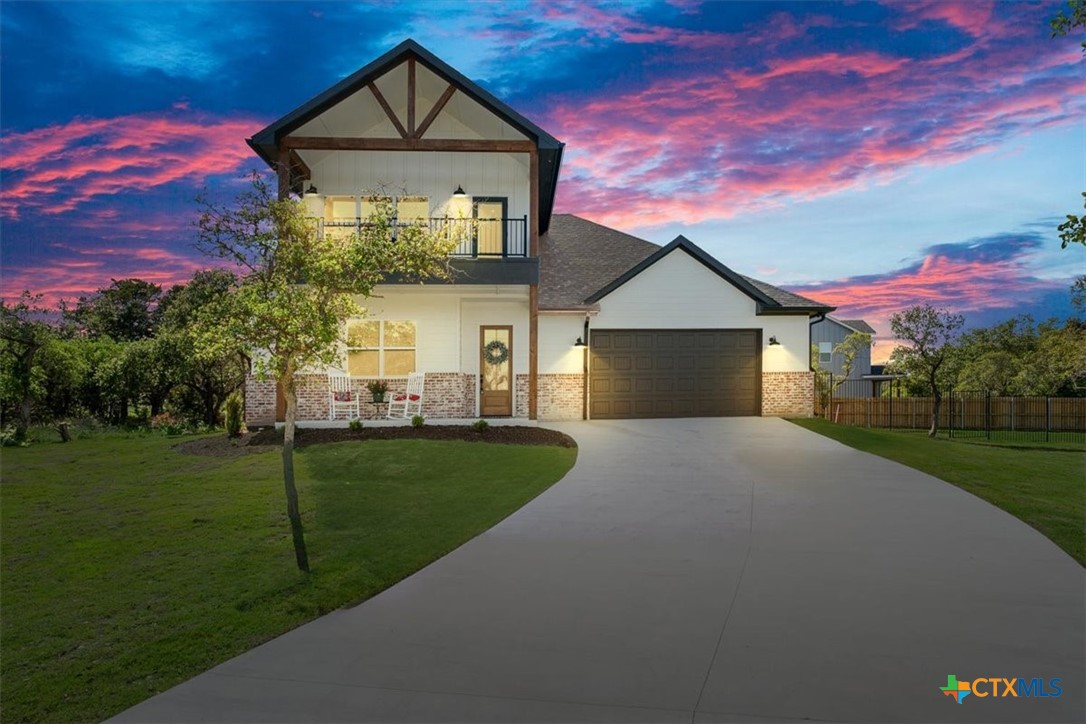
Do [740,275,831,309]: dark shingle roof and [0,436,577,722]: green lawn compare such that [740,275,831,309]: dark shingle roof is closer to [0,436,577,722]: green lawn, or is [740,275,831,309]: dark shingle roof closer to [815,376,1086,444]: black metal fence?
[815,376,1086,444]: black metal fence

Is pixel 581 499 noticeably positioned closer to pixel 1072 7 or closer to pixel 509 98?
pixel 1072 7

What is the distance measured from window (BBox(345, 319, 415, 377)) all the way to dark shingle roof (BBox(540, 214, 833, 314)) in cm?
382

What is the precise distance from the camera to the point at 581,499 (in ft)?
29.9

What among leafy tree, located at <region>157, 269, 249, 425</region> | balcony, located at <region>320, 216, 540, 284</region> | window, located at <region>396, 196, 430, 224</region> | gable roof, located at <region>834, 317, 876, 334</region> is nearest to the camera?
balcony, located at <region>320, 216, 540, 284</region>

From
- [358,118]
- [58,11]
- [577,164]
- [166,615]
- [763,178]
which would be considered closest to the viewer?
[166,615]

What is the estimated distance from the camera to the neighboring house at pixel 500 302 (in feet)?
52.6

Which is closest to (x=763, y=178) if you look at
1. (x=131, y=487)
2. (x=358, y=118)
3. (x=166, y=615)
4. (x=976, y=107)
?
(x=976, y=107)

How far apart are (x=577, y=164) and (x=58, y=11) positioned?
13821 mm

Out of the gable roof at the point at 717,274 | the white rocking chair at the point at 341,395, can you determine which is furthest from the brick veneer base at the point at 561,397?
the white rocking chair at the point at 341,395

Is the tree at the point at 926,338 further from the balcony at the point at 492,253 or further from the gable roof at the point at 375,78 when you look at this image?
the gable roof at the point at 375,78

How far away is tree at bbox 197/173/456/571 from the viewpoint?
6441 mm

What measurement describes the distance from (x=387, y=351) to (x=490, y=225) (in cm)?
432

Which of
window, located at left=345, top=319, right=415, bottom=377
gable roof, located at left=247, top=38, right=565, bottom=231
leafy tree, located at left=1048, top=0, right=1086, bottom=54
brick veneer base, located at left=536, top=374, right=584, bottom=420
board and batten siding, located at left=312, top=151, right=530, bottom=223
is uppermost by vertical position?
gable roof, located at left=247, top=38, right=565, bottom=231

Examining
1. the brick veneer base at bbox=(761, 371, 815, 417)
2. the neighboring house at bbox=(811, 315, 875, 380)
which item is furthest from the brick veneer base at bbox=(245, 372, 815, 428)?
the neighboring house at bbox=(811, 315, 875, 380)
